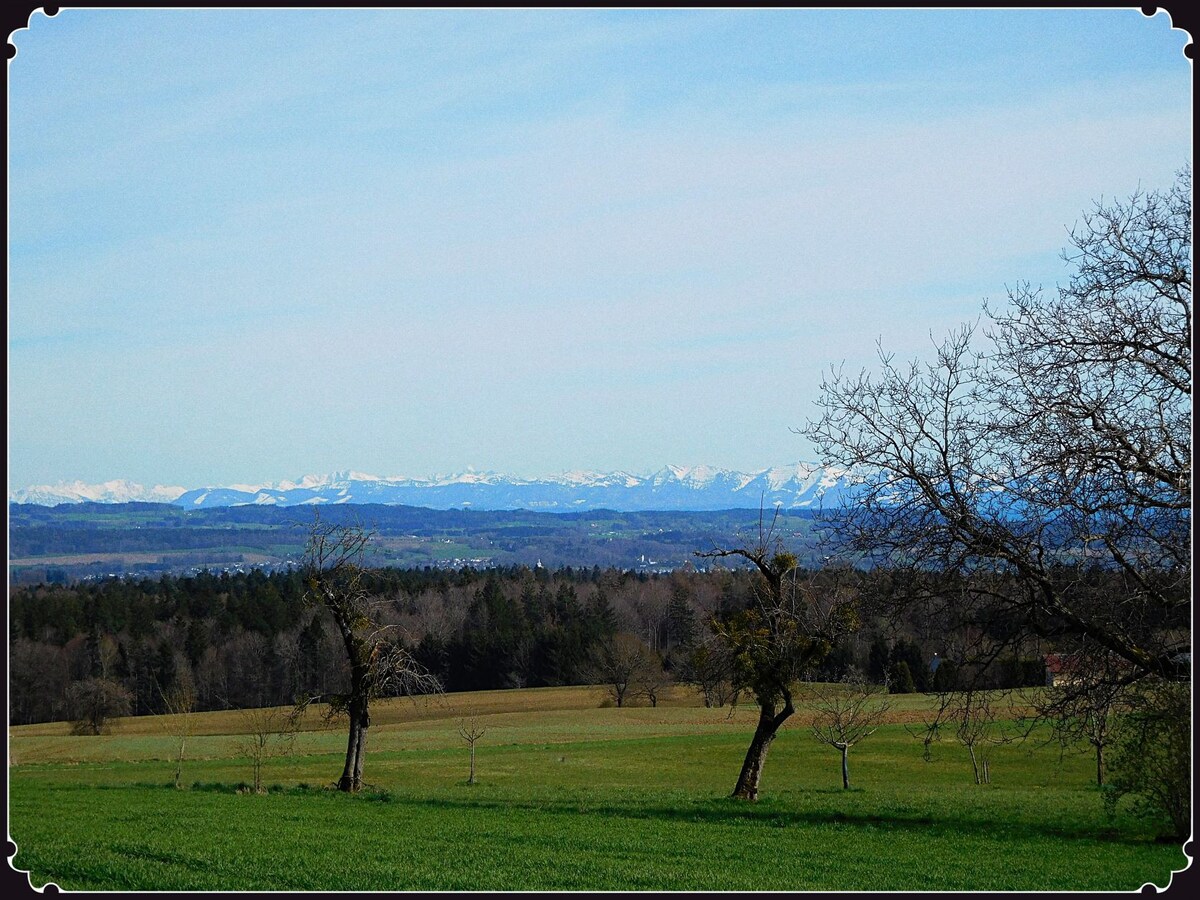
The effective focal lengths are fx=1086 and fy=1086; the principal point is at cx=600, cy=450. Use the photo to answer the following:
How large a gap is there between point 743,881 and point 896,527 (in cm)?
505

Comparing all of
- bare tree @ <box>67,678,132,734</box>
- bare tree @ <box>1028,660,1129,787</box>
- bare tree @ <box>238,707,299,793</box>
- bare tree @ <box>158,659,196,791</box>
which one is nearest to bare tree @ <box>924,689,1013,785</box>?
bare tree @ <box>1028,660,1129,787</box>

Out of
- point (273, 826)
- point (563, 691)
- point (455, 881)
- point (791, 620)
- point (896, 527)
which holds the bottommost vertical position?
point (563, 691)

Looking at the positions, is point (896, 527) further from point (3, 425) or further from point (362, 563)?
point (362, 563)

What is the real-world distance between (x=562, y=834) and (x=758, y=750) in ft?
28.0

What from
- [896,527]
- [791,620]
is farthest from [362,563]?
[896,527]

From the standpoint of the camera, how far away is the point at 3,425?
10023 mm

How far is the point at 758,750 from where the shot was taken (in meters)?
26.6

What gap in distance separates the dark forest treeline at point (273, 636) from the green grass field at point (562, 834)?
1236 inches

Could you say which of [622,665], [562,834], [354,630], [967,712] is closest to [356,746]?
[354,630]

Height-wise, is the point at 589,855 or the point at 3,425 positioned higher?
the point at 3,425

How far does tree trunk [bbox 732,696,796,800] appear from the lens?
2592cm

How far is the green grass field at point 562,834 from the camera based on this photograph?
14.5 meters

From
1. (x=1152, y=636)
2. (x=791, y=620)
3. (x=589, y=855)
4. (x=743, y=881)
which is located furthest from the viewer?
(x=791, y=620)

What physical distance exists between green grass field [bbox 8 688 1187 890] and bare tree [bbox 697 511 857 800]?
1971 millimetres
